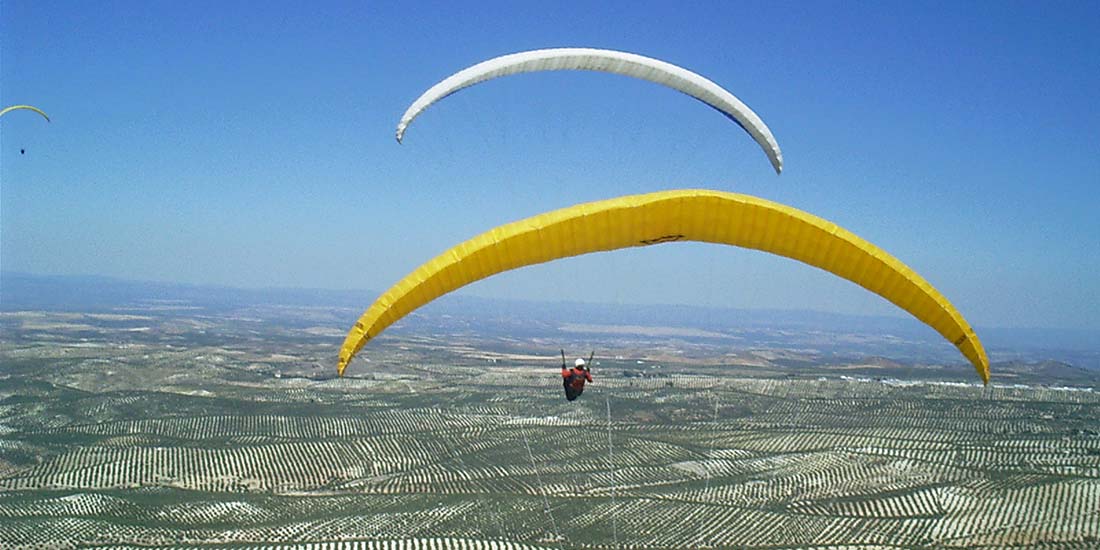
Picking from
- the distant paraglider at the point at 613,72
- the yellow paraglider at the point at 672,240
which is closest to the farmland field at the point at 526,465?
the yellow paraglider at the point at 672,240

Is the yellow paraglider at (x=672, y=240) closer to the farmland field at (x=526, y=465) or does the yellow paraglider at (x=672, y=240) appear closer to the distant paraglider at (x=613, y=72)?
the distant paraglider at (x=613, y=72)

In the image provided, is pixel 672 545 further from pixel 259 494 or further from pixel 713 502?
pixel 259 494

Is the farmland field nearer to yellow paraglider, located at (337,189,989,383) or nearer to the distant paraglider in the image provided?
yellow paraglider, located at (337,189,989,383)

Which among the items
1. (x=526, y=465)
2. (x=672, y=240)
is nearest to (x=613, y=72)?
(x=672, y=240)

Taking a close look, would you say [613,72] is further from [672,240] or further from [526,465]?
[526,465]

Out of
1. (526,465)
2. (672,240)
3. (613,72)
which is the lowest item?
(526,465)

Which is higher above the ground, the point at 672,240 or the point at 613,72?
the point at 613,72

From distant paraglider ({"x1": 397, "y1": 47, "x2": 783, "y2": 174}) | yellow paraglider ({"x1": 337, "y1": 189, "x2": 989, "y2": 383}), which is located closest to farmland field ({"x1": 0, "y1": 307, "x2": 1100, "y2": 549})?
yellow paraglider ({"x1": 337, "y1": 189, "x2": 989, "y2": 383})
